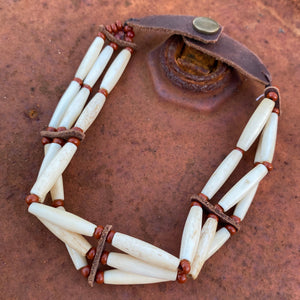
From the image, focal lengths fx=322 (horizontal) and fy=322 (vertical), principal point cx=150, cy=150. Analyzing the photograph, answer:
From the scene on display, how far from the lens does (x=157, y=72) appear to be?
1.97 m

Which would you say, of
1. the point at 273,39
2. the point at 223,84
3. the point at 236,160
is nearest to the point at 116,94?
the point at 223,84

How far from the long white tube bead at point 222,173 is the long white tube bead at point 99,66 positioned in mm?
859

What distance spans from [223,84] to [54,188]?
1.12 metres

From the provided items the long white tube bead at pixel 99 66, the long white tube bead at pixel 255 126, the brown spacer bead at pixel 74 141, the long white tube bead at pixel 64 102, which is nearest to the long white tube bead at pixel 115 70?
the long white tube bead at pixel 99 66

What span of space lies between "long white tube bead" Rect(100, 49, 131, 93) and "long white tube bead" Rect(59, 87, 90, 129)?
0.38ft

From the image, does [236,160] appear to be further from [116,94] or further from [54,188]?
[54,188]

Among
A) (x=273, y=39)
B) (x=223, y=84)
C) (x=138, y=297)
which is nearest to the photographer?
(x=138, y=297)

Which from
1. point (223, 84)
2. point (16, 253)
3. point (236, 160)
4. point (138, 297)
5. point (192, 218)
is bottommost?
point (16, 253)

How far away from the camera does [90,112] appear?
1.70 metres

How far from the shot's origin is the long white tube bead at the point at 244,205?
1557mm

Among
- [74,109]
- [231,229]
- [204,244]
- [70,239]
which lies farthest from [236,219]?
[74,109]

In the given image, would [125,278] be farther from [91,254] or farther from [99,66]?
[99,66]

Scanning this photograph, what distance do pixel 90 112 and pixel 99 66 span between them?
35 cm

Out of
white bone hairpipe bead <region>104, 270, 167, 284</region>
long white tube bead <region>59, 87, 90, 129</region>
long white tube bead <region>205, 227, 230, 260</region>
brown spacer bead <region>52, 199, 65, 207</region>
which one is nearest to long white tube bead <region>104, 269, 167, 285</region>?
white bone hairpipe bead <region>104, 270, 167, 284</region>
